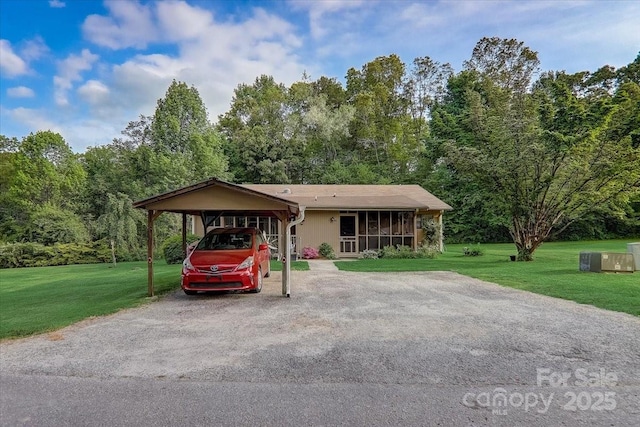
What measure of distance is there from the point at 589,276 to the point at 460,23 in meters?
9.15

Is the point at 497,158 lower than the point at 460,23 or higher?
lower

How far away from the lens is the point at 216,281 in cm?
818

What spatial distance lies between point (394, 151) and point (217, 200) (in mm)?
30681

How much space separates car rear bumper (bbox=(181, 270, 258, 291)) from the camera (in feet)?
26.8

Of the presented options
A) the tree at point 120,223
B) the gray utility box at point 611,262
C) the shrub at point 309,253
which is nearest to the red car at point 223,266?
the shrub at point 309,253

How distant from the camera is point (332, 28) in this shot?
1388cm

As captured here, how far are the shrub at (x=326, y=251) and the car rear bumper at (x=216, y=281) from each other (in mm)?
10702

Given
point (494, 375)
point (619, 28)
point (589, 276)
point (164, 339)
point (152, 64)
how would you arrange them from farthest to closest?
point (152, 64)
point (619, 28)
point (589, 276)
point (164, 339)
point (494, 375)

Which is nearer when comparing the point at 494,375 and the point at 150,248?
the point at 494,375

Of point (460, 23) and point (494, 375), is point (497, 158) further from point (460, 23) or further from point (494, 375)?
point (494, 375)

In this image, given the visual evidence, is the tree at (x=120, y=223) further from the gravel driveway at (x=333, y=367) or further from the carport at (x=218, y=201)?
the gravel driveway at (x=333, y=367)

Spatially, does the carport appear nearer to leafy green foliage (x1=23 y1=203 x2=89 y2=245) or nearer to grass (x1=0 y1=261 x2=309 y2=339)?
grass (x1=0 y1=261 x2=309 y2=339)

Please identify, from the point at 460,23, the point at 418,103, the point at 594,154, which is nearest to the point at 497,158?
the point at 594,154

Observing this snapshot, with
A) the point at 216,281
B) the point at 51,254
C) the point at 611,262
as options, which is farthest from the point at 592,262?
the point at 51,254
